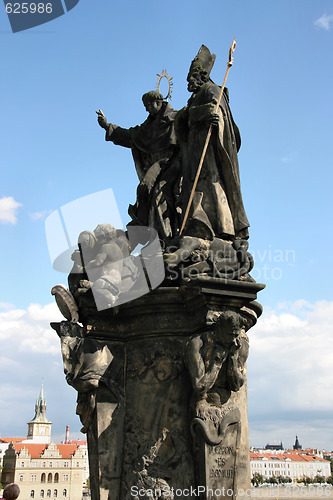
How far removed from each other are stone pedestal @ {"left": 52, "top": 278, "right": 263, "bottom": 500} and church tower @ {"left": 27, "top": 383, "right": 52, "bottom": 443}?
390ft

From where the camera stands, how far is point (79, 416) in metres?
5.40

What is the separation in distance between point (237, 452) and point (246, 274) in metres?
1.75

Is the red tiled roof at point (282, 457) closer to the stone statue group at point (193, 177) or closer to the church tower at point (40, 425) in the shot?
the church tower at point (40, 425)

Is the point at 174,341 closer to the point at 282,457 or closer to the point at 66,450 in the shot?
the point at 66,450

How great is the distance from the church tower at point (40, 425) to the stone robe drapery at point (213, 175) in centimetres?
11865

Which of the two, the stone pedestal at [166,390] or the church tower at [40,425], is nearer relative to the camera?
the stone pedestal at [166,390]

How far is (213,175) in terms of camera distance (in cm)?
638

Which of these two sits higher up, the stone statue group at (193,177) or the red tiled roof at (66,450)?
the stone statue group at (193,177)

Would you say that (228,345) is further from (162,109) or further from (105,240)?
(162,109)

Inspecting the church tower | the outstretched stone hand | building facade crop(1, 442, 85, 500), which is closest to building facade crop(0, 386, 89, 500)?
building facade crop(1, 442, 85, 500)

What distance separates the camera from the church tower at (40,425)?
115713 mm

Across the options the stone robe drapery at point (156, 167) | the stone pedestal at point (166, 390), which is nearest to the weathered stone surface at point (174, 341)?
the stone pedestal at point (166, 390)

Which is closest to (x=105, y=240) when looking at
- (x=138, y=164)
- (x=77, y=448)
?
(x=138, y=164)

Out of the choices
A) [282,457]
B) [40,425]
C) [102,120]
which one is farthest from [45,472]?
[102,120]
